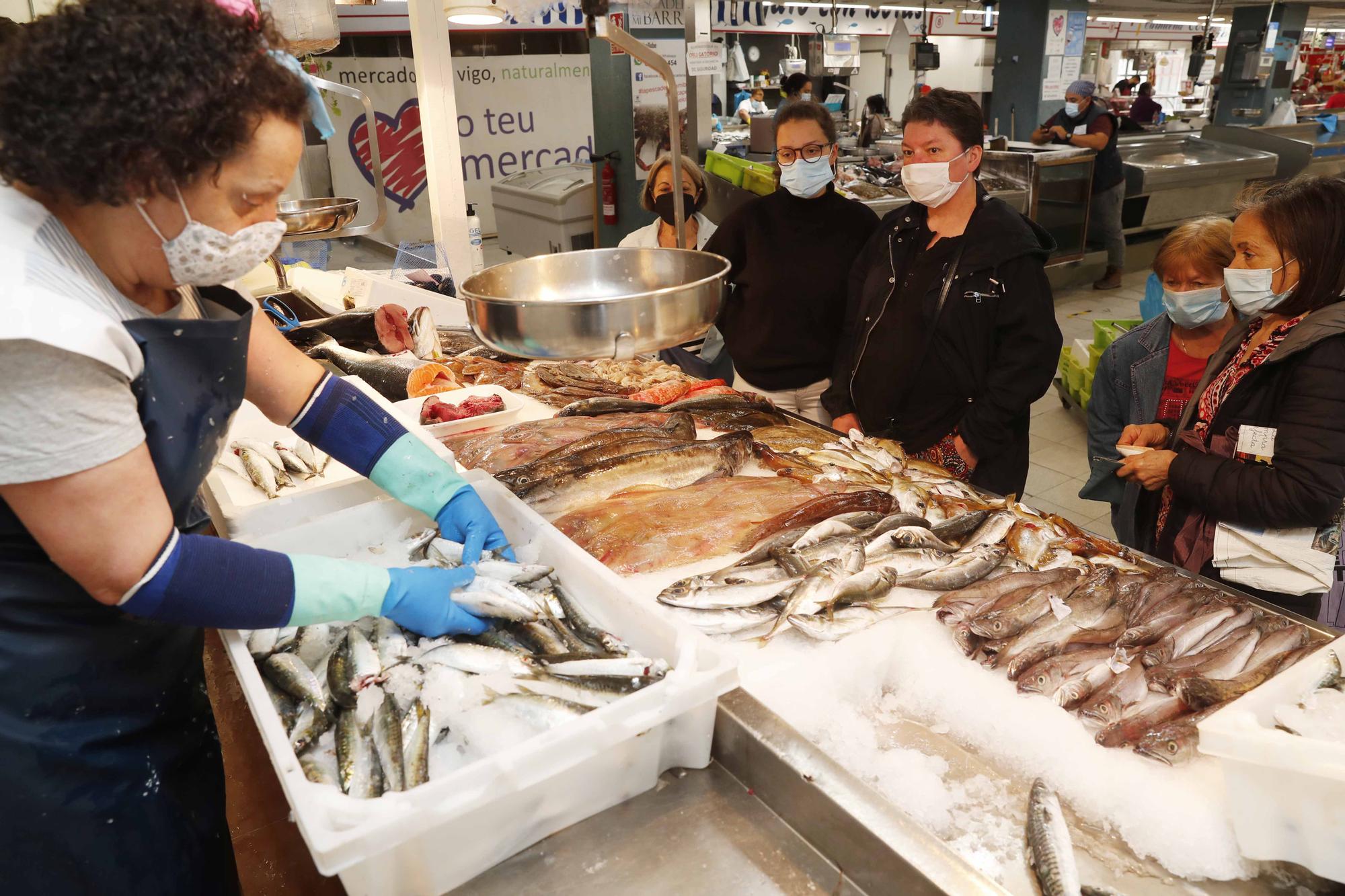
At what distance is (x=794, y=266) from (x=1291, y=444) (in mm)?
2123

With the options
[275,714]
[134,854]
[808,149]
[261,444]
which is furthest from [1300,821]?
[808,149]

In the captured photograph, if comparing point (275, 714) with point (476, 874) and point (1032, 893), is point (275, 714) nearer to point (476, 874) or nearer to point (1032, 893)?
point (476, 874)

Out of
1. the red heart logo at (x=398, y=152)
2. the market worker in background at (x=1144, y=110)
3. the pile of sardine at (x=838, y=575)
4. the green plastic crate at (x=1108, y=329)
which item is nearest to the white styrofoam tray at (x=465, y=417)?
the pile of sardine at (x=838, y=575)

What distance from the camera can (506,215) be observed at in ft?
32.8

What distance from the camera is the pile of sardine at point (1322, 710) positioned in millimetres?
1325

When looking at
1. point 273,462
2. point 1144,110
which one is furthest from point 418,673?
point 1144,110

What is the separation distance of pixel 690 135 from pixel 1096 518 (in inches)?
146

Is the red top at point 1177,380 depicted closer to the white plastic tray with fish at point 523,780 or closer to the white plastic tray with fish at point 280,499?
the white plastic tray with fish at point 523,780

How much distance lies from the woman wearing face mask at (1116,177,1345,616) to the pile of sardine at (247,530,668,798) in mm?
1979

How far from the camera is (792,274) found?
391 cm

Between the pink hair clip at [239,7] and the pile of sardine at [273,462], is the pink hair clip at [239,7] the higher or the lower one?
the higher one

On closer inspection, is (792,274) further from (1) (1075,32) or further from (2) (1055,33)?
(1) (1075,32)

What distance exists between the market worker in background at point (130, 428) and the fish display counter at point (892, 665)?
0.88 feet

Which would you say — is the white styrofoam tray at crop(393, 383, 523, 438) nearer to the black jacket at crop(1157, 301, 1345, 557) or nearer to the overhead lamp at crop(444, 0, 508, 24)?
the overhead lamp at crop(444, 0, 508, 24)
